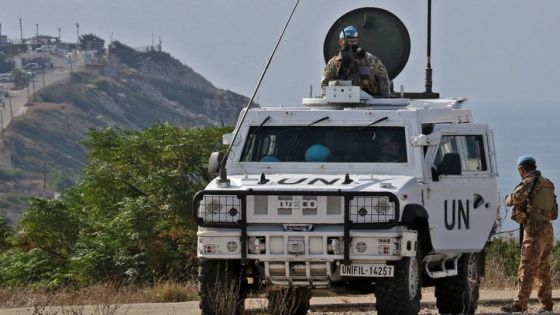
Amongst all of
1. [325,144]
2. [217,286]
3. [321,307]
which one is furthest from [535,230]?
[217,286]

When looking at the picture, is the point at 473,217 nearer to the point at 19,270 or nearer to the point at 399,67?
the point at 399,67

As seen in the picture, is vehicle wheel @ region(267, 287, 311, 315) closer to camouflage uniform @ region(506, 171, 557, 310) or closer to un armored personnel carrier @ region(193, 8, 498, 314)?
un armored personnel carrier @ region(193, 8, 498, 314)

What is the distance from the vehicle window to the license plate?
2.65m

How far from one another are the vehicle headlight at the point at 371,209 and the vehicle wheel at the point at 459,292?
283cm

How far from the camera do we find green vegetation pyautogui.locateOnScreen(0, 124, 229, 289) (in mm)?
29234

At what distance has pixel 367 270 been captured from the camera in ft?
51.7

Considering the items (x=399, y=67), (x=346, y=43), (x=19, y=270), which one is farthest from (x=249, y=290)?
(x=19, y=270)

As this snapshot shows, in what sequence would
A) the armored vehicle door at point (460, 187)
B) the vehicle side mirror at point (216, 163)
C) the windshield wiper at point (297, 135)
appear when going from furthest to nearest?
1. the windshield wiper at point (297, 135)
2. the armored vehicle door at point (460, 187)
3. the vehicle side mirror at point (216, 163)

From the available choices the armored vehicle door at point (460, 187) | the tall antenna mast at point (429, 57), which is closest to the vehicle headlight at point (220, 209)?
the armored vehicle door at point (460, 187)

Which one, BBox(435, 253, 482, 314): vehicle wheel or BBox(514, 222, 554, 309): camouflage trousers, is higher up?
BBox(514, 222, 554, 309): camouflage trousers

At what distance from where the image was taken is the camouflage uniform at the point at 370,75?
19672mm

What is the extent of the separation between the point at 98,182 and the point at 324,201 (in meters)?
20.1

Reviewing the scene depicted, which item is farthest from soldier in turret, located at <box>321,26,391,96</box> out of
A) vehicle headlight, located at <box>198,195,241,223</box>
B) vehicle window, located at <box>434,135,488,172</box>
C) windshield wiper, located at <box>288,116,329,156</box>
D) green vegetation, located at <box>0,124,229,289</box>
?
green vegetation, located at <box>0,124,229,289</box>

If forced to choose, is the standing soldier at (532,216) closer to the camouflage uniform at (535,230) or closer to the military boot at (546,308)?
the camouflage uniform at (535,230)
